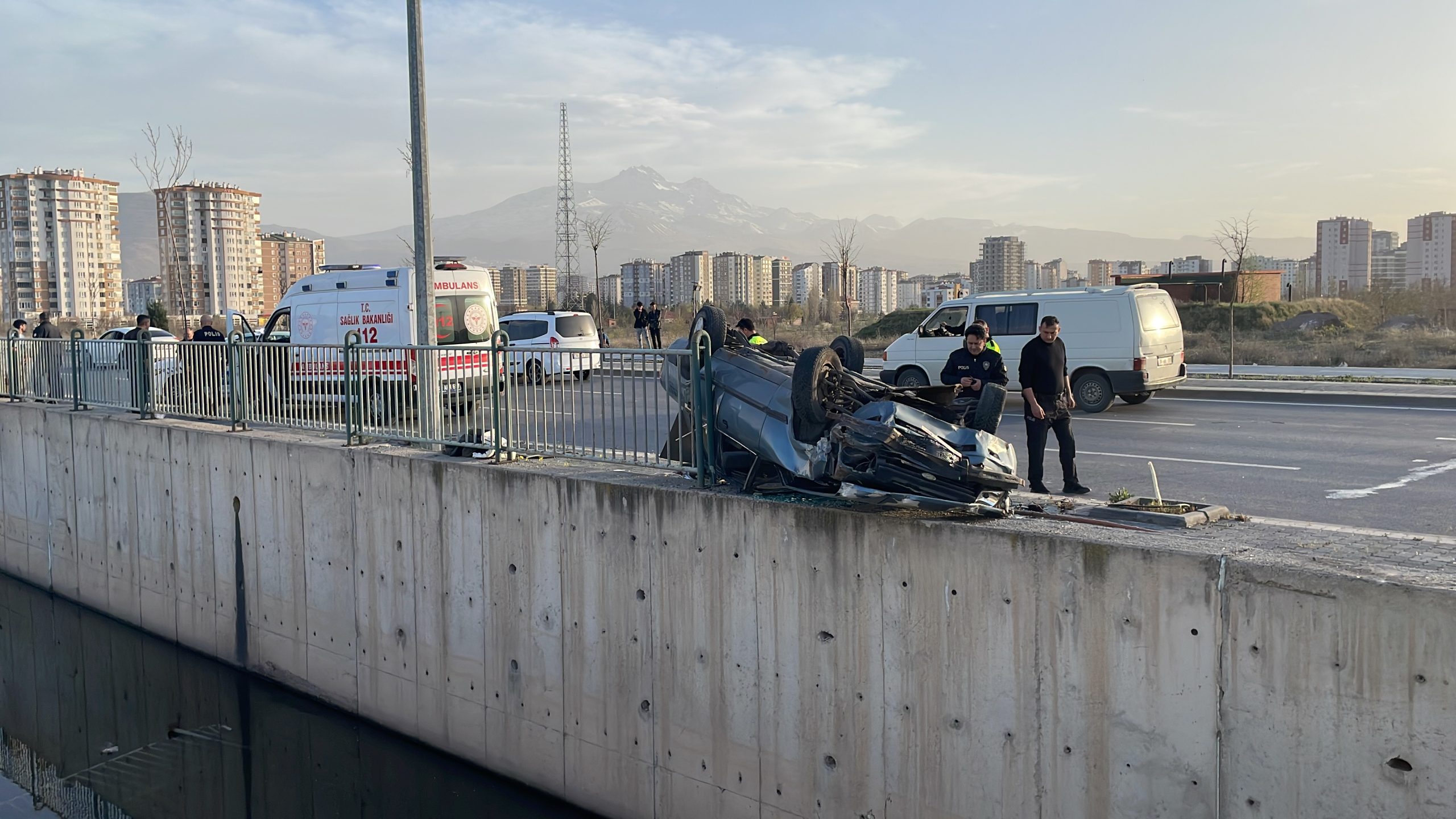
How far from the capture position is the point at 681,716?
618cm

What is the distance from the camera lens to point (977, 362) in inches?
325

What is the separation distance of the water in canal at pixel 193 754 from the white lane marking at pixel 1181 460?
7785mm

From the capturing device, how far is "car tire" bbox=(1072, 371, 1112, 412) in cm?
1688

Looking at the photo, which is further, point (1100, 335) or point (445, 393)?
point (1100, 335)

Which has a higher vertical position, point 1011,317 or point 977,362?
point 1011,317

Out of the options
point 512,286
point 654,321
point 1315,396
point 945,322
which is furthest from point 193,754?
point 512,286

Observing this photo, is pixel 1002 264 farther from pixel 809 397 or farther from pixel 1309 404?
pixel 809 397

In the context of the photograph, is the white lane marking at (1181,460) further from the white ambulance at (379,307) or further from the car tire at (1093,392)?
the white ambulance at (379,307)

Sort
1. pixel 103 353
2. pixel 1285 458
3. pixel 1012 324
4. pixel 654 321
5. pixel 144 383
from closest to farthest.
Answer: pixel 144 383
pixel 1285 458
pixel 103 353
pixel 1012 324
pixel 654 321

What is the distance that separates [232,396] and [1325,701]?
9.14 metres

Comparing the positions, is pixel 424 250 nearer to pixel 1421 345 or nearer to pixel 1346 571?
pixel 1346 571

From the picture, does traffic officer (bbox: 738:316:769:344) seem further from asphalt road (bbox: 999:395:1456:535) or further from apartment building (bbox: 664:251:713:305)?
apartment building (bbox: 664:251:713:305)

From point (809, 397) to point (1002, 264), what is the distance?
11134 centimetres

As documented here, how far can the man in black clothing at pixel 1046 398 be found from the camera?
26.6 feet
